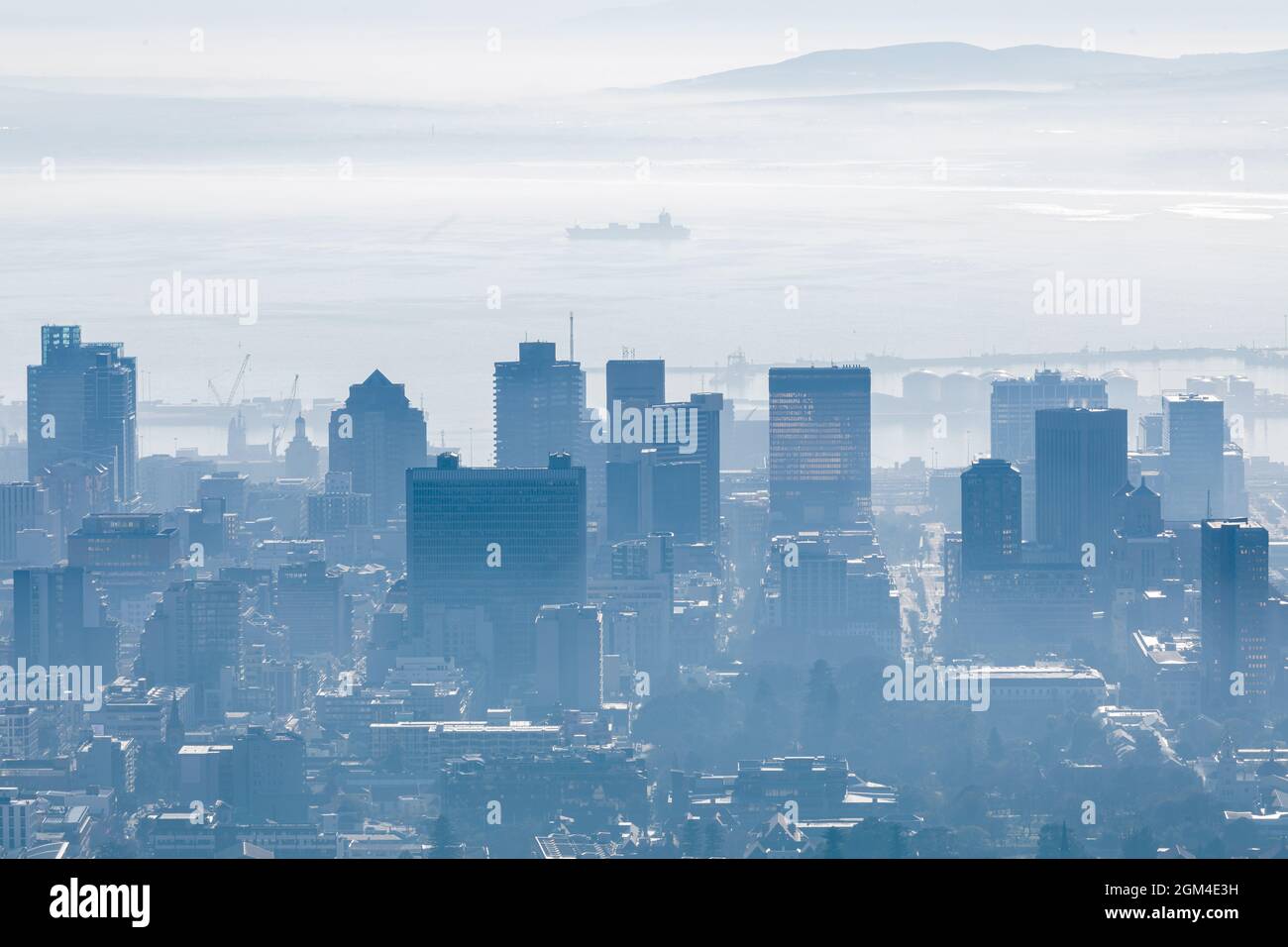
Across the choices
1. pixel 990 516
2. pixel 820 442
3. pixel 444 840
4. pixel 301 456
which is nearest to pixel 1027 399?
pixel 820 442

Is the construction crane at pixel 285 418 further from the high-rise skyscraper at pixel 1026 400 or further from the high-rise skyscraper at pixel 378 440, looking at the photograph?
the high-rise skyscraper at pixel 1026 400

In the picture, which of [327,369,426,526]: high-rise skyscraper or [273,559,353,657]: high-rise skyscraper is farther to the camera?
[327,369,426,526]: high-rise skyscraper

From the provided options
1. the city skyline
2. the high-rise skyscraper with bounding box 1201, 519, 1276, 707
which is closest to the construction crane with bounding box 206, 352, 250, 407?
the city skyline

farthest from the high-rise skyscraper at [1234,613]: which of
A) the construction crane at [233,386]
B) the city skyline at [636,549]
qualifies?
the construction crane at [233,386]

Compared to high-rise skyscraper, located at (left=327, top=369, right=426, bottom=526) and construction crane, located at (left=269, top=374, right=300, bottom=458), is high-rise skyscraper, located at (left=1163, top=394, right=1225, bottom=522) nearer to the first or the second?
high-rise skyscraper, located at (left=327, top=369, right=426, bottom=526)
